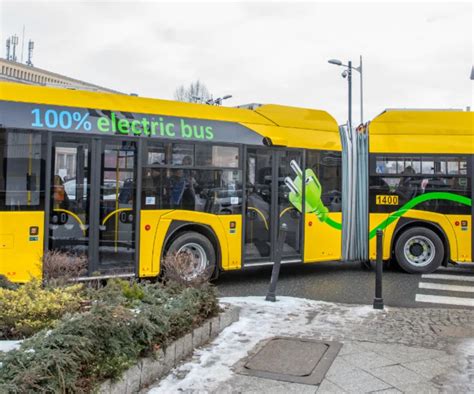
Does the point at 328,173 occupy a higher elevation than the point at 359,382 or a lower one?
higher

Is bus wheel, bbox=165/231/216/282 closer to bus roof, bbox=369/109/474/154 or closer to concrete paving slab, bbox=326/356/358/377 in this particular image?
concrete paving slab, bbox=326/356/358/377

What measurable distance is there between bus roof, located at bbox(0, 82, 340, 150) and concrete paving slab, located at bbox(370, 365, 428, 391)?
5.26m

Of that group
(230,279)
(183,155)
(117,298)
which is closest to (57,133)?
(183,155)

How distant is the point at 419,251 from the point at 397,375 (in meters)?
6.26

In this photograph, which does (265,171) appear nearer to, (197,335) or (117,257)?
(117,257)

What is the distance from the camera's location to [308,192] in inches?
382

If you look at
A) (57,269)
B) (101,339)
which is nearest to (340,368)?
(101,339)

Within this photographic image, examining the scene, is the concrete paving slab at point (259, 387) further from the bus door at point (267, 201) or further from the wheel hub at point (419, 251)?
the wheel hub at point (419, 251)

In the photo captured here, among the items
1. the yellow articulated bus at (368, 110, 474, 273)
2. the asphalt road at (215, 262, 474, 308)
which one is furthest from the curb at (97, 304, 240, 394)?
the yellow articulated bus at (368, 110, 474, 273)

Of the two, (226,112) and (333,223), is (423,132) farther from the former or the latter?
(226,112)

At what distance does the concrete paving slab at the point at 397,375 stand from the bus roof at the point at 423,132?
6.36 metres

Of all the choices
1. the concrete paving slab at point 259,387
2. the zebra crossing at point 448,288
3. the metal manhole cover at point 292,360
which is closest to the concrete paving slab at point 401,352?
the metal manhole cover at point 292,360

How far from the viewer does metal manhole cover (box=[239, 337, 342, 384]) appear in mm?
4516

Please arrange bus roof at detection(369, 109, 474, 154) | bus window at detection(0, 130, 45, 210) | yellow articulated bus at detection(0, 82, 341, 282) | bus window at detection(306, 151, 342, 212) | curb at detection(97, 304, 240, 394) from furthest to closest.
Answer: bus roof at detection(369, 109, 474, 154)
bus window at detection(306, 151, 342, 212)
yellow articulated bus at detection(0, 82, 341, 282)
bus window at detection(0, 130, 45, 210)
curb at detection(97, 304, 240, 394)
